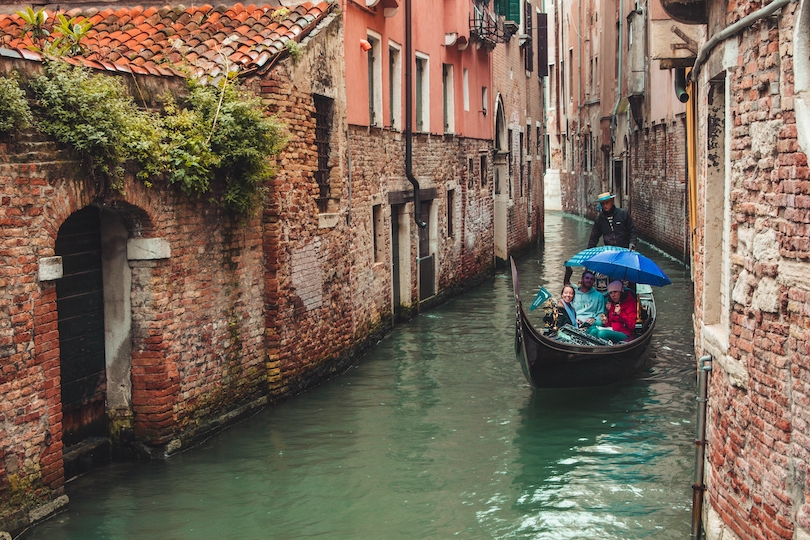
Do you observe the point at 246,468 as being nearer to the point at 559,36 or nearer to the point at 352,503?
the point at 352,503

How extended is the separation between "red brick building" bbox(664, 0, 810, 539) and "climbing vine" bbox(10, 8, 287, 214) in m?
3.49

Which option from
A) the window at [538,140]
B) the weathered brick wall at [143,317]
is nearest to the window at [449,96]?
the weathered brick wall at [143,317]

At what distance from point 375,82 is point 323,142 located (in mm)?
1964

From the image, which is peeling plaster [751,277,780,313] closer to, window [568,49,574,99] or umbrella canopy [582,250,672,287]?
umbrella canopy [582,250,672,287]

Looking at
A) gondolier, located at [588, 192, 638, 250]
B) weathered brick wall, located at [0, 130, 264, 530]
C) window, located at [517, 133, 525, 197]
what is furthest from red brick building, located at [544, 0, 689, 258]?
weathered brick wall, located at [0, 130, 264, 530]

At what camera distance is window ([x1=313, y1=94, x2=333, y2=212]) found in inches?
375

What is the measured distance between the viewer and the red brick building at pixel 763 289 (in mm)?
3812

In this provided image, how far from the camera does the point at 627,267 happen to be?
31.2 ft

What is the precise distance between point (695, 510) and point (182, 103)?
4550mm

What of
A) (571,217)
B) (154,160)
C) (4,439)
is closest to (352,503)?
(4,439)

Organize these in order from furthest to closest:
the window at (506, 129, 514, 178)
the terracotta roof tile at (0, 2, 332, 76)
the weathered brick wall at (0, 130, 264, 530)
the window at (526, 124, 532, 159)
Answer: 1. the window at (526, 124, 532, 159)
2. the window at (506, 129, 514, 178)
3. the terracotta roof tile at (0, 2, 332, 76)
4. the weathered brick wall at (0, 130, 264, 530)

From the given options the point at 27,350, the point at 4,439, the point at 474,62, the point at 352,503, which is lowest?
the point at 352,503

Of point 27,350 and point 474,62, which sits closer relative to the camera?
point 27,350

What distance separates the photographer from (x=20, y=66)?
557 centimetres
